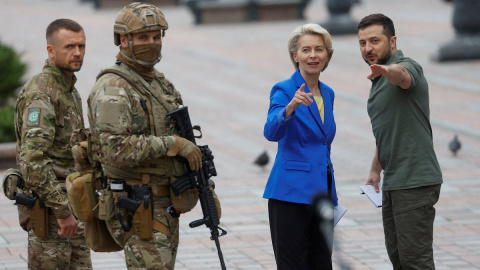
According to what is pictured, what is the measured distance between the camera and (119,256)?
8062mm

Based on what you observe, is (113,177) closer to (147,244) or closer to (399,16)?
(147,244)

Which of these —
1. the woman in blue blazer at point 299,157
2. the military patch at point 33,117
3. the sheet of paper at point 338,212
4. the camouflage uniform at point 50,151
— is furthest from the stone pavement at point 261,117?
the military patch at point 33,117

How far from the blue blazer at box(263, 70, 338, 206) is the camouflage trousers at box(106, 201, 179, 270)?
2.29 feet

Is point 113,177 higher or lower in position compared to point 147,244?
higher

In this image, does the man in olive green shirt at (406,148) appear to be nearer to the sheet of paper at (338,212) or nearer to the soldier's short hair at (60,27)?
the sheet of paper at (338,212)

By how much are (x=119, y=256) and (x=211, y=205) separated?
300 centimetres

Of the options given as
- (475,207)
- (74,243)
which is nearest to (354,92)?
(475,207)

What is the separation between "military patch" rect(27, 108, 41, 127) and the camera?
5703 mm

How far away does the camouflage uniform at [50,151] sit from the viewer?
5699mm

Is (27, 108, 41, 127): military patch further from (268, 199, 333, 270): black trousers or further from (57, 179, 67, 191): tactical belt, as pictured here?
(268, 199, 333, 270): black trousers

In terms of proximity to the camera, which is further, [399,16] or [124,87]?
[399,16]

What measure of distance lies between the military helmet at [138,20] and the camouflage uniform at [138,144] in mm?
218

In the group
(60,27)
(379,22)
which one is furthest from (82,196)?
(379,22)

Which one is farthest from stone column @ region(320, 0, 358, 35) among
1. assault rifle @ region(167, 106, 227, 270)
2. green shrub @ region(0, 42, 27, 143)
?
assault rifle @ region(167, 106, 227, 270)
